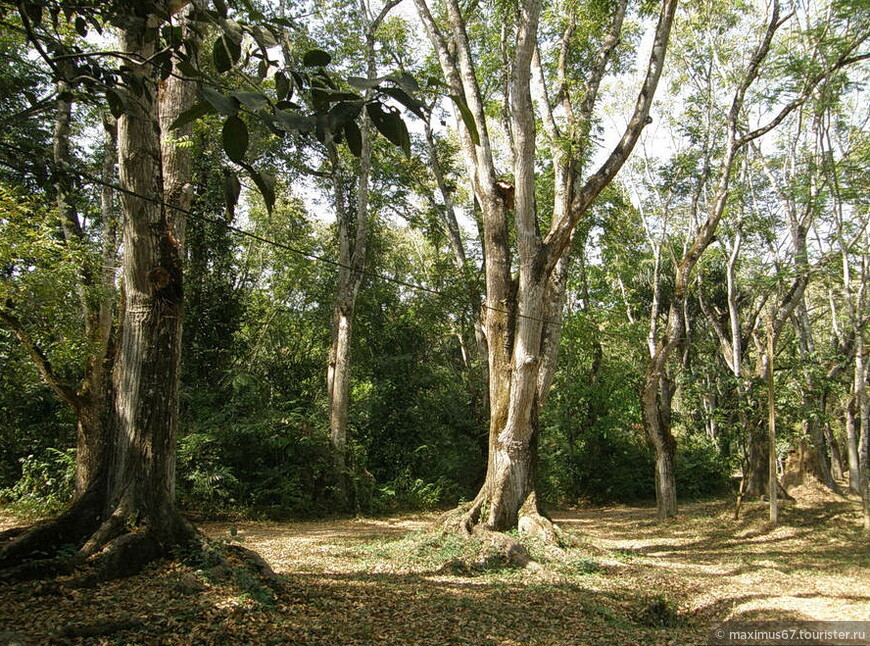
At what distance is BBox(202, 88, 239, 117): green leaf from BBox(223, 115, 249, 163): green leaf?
0.03 metres

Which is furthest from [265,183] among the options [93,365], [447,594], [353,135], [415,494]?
[415,494]

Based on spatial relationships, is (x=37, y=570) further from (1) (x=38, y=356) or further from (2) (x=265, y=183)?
(1) (x=38, y=356)

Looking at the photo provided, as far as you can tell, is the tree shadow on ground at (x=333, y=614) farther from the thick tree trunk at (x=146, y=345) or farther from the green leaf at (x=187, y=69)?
the green leaf at (x=187, y=69)

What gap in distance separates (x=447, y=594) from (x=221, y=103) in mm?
5014

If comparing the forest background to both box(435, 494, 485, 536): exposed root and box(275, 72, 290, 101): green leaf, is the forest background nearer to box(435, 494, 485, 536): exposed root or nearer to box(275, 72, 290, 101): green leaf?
box(435, 494, 485, 536): exposed root

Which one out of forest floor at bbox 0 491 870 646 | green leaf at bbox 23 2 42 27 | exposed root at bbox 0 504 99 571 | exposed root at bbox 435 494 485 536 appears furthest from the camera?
exposed root at bbox 435 494 485 536

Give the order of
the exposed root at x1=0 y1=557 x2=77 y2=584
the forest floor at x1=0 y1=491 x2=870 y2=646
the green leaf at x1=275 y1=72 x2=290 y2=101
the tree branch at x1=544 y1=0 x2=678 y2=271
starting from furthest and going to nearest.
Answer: the tree branch at x1=544 y1=0 x2=678 y2=271
the exposed root at x1=0 y1=557 x2=77 y2=584
the forest floor at x1=0 y1=491 x2=870 y2=646
the green leaf at x1=275 y1=72 x2=290 y2=101

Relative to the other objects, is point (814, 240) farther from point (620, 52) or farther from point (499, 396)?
point (499, 396)

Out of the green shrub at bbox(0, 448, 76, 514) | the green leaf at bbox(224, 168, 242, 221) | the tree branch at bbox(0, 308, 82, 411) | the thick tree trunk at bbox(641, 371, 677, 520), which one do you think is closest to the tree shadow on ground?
the green leaf at bbox(224, 168, 242, 221)

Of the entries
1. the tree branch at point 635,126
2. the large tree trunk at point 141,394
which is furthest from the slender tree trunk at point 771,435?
the large tree trunk at point 141,394

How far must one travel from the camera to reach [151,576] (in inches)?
159

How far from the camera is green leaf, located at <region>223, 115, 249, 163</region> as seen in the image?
1.05m

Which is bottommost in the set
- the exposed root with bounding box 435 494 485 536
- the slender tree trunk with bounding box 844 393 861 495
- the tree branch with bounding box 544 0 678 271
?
the exposed root with bounding box 435 494 485 536

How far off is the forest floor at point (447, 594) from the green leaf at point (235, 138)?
305 centimetres
